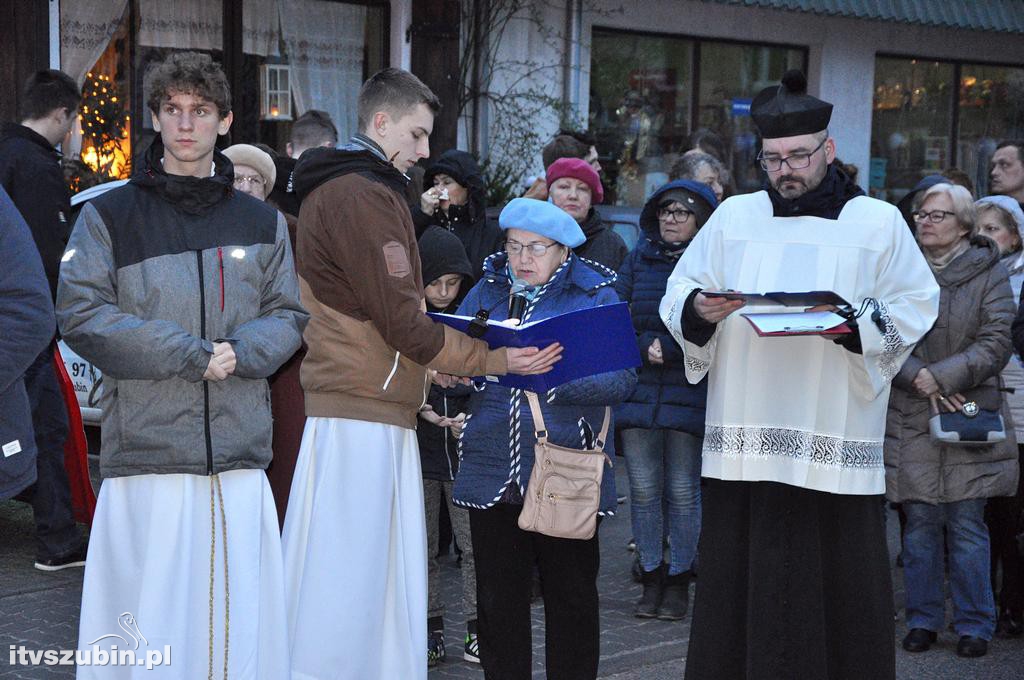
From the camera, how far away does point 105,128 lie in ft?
37.3

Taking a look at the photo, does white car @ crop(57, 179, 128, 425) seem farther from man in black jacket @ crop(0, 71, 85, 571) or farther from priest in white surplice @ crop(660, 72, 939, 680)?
priest in white surplice @ crop(660, 72, 939, 680)

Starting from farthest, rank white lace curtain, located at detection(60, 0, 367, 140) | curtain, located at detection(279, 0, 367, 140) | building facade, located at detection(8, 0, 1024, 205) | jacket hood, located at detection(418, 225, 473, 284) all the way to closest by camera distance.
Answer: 1. curtain, located at detection(279, 0, 367, 140)
2. building facade, located at detection(8, 0, 1024, 205)
3. white lace curtain, located at detection(60, 0, 367, 140)
4. jacket hood, located at detection(418, 225, 473, 284)

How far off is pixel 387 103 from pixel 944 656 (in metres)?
3.66

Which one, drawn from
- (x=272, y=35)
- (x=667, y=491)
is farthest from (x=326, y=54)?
(x=667, y=491)

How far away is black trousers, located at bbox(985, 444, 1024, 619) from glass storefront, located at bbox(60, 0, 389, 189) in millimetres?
7400

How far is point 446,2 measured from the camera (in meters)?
13.0

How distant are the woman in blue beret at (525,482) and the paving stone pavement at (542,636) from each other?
0.91m

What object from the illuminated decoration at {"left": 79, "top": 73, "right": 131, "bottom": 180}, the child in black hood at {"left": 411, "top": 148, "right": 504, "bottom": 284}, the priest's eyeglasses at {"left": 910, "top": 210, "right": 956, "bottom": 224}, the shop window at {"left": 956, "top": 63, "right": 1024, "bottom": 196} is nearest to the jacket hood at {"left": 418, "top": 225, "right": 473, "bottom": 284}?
the child in black hood at {"left": 411, "top": 148, "right": 504, "bottom": 284}

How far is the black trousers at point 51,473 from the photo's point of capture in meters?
6.78

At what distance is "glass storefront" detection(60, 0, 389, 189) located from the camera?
37.0 feet

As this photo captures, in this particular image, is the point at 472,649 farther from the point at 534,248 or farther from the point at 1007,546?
the point at 1007,546

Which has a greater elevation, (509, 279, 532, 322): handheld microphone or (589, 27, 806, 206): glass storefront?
(589, 27, 806, 206): glass storefront

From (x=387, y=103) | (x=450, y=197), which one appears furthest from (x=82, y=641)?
(x=450, y=197)

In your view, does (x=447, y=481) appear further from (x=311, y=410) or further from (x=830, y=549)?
(x=830, y=549)
